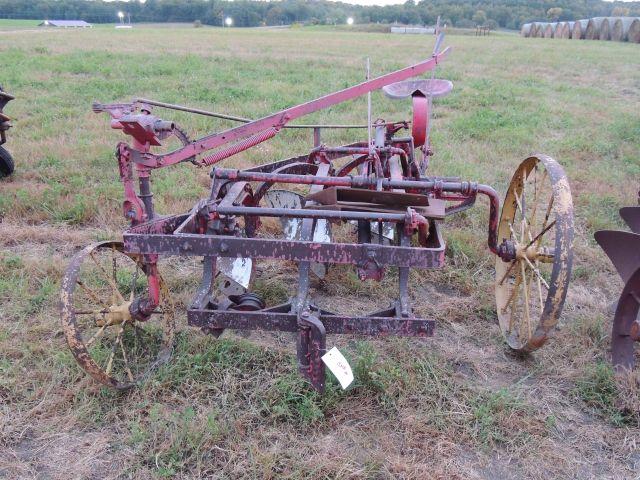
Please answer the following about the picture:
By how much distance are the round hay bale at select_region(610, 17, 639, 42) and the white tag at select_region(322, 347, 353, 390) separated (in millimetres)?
31851

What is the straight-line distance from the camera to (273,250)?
2.54 meters

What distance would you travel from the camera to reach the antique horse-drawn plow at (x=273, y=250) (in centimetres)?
256

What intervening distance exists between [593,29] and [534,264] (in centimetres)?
3347

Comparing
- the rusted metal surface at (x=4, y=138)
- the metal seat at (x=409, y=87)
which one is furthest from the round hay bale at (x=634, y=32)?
the rusted metal surface at (x=4, y=138)

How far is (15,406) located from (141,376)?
0.62 m

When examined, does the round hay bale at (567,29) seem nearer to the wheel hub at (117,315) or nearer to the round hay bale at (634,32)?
the round hay bale at (634,32)

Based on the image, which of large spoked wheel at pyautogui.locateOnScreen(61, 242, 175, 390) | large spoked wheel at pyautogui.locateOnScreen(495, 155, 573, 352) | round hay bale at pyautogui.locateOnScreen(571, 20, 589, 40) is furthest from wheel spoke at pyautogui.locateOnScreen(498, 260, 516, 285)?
round hay bale at pyautogui.locateOnScreen(571, 20, 589, 40)

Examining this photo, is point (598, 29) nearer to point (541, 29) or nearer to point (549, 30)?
point (549, 30)

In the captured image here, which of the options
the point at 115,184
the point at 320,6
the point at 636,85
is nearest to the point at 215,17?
the point at 320,6

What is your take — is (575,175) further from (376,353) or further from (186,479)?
(186,479)

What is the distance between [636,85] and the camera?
13.1m

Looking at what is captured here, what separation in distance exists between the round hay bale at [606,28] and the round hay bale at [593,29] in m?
→ 0.26

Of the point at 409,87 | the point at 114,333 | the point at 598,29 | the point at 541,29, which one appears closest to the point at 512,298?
the point at 409,87

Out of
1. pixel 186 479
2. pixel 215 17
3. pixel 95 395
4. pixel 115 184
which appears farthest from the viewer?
pixel 215 17
